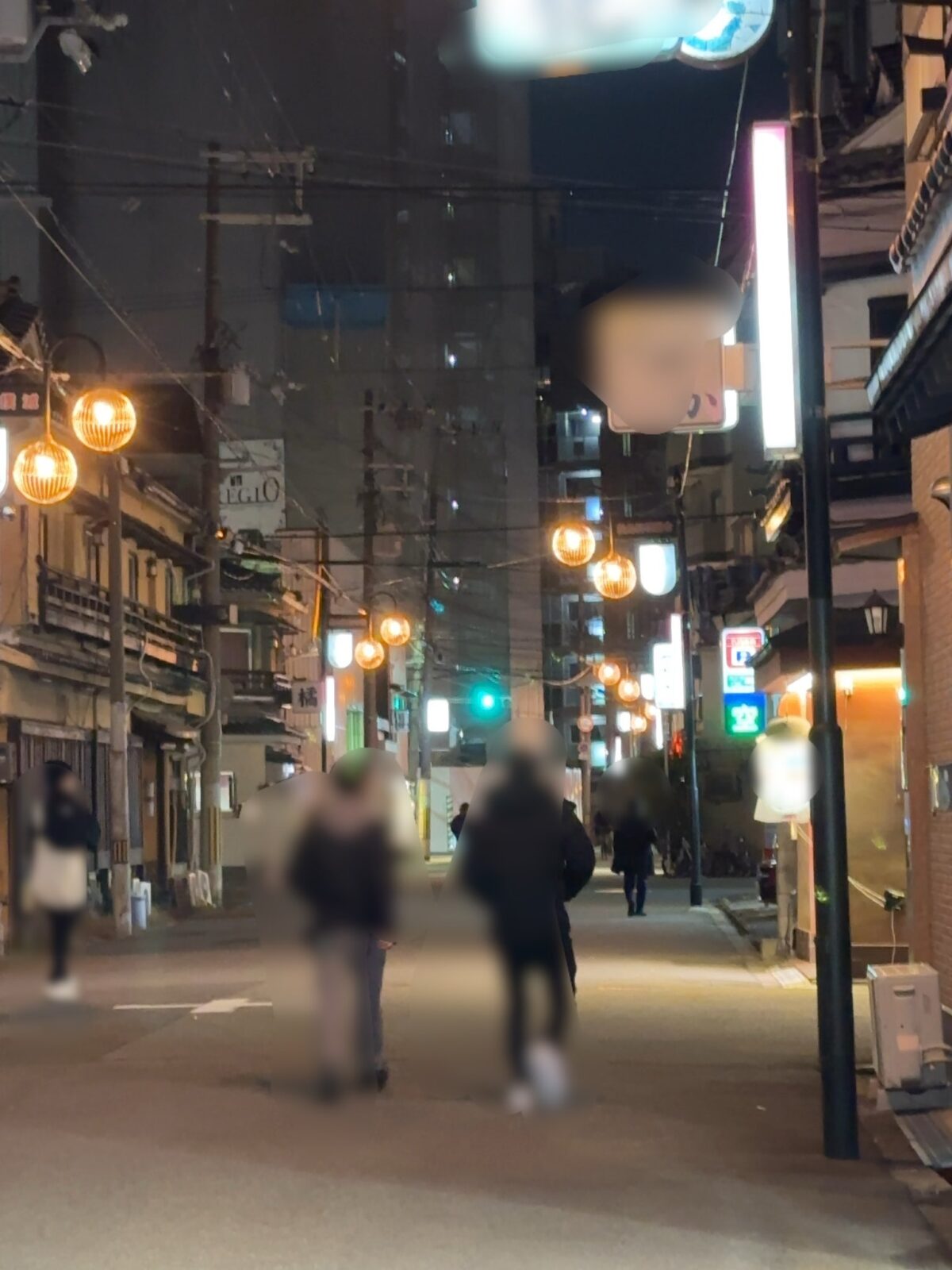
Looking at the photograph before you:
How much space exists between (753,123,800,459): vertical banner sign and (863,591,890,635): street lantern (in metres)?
6.38

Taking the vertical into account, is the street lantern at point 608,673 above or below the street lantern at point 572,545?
below

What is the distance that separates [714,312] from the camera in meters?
5.93

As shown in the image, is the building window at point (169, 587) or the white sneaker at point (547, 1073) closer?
the white sneaker at point (547, 1073)

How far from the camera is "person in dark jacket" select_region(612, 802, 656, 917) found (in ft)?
82.4

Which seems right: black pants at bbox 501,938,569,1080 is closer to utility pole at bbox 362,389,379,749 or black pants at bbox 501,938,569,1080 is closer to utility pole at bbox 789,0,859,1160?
utility pole at bbox 789,0,859,1160

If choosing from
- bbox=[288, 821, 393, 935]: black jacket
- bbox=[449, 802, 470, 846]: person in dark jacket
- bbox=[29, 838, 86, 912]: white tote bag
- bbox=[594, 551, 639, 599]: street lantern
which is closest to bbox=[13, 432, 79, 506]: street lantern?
bbox=[449, 802, 470, 846]: person in dark jacket

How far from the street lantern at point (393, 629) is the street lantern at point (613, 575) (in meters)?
8.12

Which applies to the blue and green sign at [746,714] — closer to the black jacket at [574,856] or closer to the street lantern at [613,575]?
the street lantern at [613,575]

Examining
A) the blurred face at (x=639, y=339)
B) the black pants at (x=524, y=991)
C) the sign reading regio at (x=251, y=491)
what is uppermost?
the sign reading regio at (x=251, y=491)

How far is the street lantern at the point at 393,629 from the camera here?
3494 cm

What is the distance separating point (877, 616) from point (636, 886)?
1182 cm

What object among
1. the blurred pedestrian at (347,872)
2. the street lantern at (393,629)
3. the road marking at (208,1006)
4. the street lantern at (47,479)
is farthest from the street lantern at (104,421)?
the street lantern at (393,629)

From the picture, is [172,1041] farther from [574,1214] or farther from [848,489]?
[848,489]

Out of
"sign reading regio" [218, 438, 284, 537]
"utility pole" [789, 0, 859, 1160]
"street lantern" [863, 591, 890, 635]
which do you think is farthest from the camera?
"sign reading regio" [218, 438, 284, 537]
